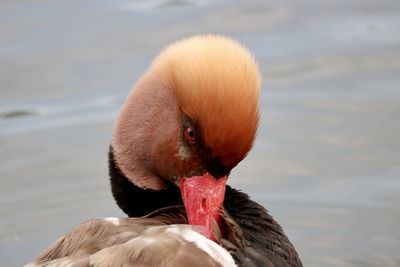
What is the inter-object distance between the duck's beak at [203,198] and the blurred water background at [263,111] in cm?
114

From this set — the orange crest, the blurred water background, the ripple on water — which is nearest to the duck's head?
the orange crest

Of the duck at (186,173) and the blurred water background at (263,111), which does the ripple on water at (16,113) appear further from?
the duck at (186,173)

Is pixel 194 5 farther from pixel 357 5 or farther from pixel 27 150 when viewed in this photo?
pixel 27 150

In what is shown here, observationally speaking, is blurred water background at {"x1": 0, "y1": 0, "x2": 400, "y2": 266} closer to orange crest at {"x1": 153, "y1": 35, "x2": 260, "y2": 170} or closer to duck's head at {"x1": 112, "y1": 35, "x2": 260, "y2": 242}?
duck's head at {"x1": 112, "y1": 35, "x2": 260, "y2": 242}

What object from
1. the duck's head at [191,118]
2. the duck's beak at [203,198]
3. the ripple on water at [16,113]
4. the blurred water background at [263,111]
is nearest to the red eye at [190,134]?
the duck's head at [191,118]

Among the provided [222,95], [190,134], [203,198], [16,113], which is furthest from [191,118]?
[16,113]

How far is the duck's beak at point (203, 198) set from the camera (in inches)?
176

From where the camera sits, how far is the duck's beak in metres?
4.47

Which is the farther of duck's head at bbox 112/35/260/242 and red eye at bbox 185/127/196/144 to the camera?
red eye at bbox 185/127/196/144

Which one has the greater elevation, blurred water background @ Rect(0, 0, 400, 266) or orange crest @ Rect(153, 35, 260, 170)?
orange crest @ Rect(153, 35, 260, 170)

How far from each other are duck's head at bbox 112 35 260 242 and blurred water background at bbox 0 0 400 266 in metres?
1.14

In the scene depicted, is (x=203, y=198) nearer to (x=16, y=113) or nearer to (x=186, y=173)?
(x=186, y=173)

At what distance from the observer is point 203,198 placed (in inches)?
177

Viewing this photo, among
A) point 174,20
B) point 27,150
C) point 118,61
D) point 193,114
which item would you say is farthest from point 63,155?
point 193,114
